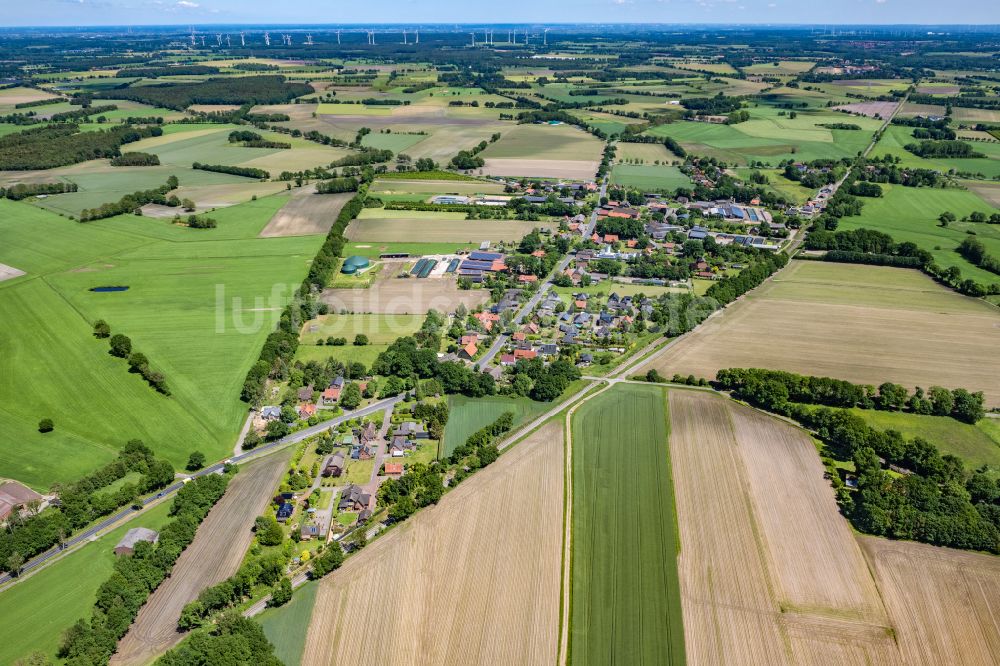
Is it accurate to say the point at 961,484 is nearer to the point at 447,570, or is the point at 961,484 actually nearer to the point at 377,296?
the point at 447,570

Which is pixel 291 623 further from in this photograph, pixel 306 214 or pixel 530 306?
pixel 306 214

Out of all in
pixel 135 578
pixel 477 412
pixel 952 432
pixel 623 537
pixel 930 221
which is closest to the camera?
pixel 135 578

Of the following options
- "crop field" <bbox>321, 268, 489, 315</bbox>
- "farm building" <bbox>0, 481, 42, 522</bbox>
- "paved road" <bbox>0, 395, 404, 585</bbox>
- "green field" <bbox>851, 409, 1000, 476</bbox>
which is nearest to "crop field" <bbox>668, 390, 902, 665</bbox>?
"green field" <bbox>851, 409, 1000, 476</bbox>

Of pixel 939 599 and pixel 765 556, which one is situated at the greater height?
pixel 765 556

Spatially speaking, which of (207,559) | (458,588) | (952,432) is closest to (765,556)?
(458,588)

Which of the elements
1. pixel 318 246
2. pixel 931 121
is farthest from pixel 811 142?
pixel 318 246

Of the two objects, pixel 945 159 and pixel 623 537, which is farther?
pixel 945 159

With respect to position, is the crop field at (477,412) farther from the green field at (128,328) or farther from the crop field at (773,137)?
the crop field at (773,137)
